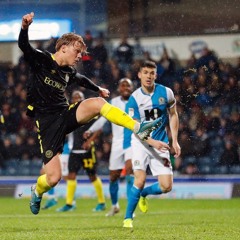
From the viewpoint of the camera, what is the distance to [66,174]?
1495 centimetres

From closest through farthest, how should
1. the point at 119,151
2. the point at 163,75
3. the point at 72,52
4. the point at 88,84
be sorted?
the point at 72,52 < the point at 88,84 < the point at 119,151 < the point at 163,75

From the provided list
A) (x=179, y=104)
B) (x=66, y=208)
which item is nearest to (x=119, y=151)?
(x=66, y=208)

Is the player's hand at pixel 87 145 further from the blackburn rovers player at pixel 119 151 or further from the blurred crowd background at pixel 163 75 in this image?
the blurred crowd background at pixel 163 75

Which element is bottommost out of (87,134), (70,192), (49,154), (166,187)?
(70,192)

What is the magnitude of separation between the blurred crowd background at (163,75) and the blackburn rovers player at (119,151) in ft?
3.04

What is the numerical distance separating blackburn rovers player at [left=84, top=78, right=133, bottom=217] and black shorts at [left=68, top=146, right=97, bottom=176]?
2.94 ft

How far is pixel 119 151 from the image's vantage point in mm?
13055

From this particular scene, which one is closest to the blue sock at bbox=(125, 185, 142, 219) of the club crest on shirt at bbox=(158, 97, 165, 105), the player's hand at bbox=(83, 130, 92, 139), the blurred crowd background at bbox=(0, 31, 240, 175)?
the club crest on shirt at bbox=(158, 97, 165, 105)

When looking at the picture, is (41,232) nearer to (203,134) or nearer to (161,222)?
(161,222)

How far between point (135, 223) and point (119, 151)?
108 inches

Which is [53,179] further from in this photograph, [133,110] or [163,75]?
[163,75]

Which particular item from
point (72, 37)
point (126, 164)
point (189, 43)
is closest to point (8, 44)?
point (189, 43)

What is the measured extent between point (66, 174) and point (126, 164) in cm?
286

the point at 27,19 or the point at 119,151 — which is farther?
the point at 119,151
